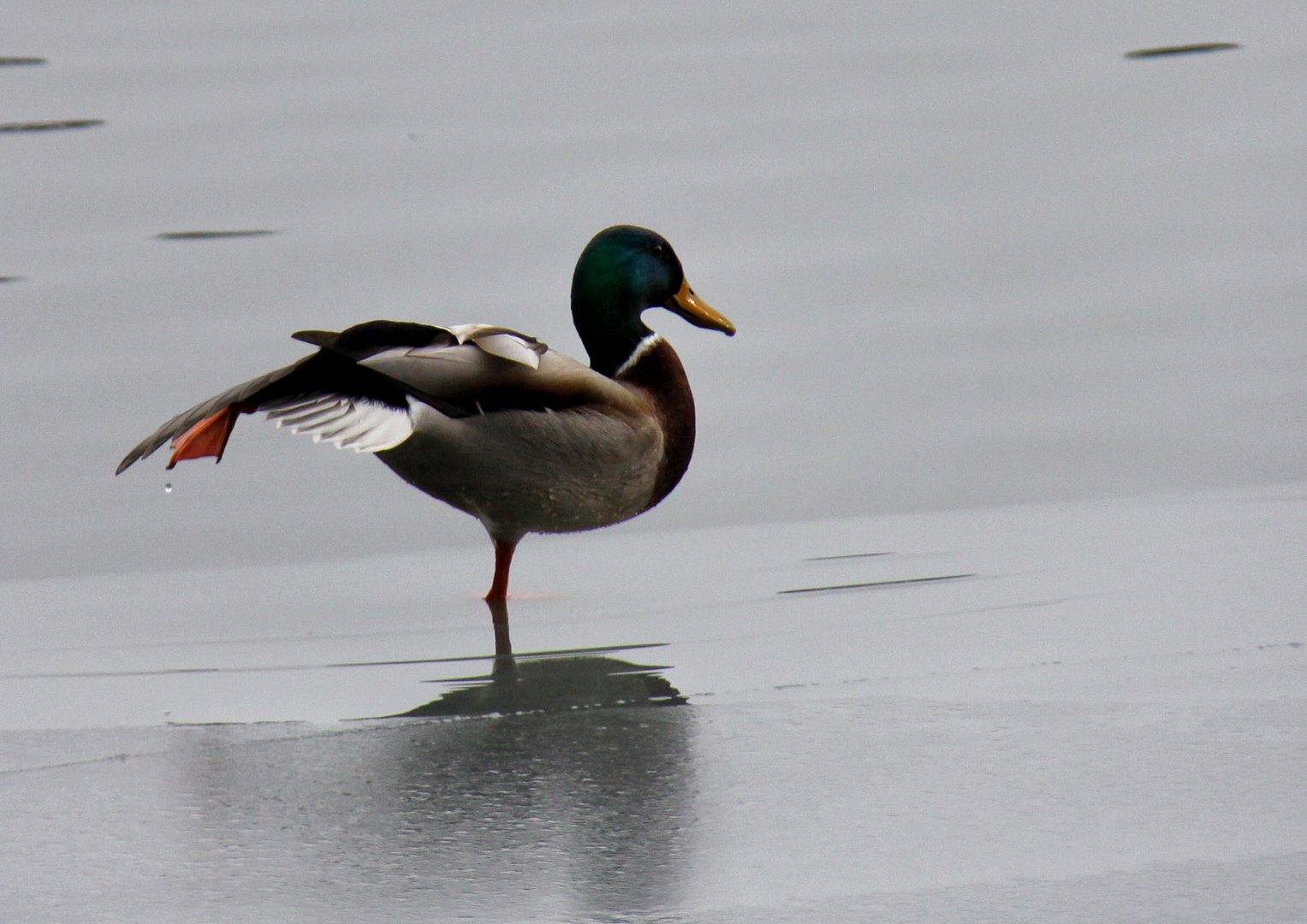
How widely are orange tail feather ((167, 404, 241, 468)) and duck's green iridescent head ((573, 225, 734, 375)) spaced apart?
36.3 inches

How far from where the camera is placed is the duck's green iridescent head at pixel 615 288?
5211 millimetres

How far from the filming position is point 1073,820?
9.14 ft

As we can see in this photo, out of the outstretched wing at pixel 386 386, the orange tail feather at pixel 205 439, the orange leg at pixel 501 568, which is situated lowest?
the orange leg at pixel 501 568

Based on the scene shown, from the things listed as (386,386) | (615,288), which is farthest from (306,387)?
(615,288)

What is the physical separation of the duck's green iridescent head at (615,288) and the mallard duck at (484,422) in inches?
6.8

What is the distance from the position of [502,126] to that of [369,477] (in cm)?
368

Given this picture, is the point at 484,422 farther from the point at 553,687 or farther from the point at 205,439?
the point at 553,687

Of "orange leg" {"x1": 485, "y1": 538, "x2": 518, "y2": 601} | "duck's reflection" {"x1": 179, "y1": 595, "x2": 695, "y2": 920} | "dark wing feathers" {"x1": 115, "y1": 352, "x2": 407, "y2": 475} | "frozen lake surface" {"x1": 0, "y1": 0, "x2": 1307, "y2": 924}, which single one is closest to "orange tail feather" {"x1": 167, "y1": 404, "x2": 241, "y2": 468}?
"dark wing feathers" {"x1": 115, "y1": 352, "x2": 407, "y2": 475}

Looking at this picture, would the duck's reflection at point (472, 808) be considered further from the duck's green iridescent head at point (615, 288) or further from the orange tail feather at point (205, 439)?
the duck's green iridescent head at point (615, 288)

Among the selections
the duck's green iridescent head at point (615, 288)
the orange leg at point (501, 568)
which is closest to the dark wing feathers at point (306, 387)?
the orange leg at point (501, 568)

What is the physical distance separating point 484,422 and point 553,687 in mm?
1174

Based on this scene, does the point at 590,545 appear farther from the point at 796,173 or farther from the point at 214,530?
the point at 796,173

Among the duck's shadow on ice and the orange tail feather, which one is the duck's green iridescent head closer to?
the orange tail feather

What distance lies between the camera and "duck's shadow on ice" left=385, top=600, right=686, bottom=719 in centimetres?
347
